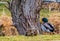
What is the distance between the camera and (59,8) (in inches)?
792

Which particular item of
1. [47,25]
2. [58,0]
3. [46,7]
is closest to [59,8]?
[46,7]

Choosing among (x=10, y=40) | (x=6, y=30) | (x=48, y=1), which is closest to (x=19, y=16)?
(x=6, y=30)

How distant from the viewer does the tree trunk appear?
420 inches

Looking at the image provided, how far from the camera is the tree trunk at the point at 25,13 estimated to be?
10.7 m

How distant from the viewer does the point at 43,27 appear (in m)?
13.1

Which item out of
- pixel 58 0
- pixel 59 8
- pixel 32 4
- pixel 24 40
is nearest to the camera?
pixel 24 40

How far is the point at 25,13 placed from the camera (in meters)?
10.8

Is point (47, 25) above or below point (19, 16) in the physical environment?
below

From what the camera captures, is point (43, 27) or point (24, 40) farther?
point (43, 27)

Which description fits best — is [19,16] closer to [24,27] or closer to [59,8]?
[24,27]

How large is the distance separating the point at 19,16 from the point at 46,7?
33.8 feet

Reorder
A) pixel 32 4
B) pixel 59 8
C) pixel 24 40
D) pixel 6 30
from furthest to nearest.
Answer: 1. pixel 59 8
2. pixel 6 30
3. pixel 32 4
4. pixel 24 40

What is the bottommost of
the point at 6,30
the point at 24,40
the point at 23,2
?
the point at 6,30

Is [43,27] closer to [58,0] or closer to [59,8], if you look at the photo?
[59,8]
